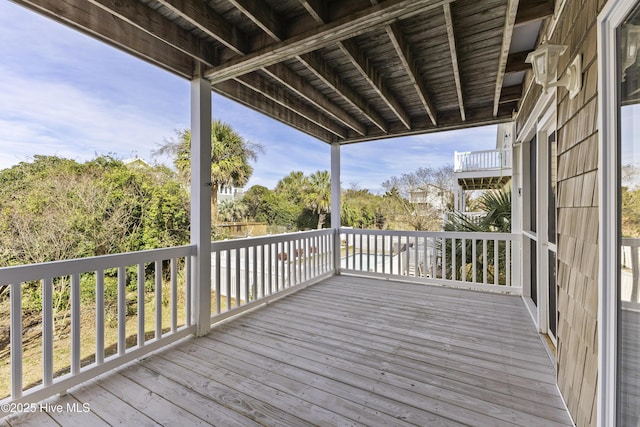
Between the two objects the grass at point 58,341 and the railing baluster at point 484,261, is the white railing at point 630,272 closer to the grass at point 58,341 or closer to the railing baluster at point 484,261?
the railing baluster at point 484,261

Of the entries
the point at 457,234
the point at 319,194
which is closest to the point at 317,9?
the point at 457,234

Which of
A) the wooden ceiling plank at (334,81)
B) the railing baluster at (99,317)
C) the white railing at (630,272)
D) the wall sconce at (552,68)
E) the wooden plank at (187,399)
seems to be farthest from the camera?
the wooden ceiling plank at (334,81)

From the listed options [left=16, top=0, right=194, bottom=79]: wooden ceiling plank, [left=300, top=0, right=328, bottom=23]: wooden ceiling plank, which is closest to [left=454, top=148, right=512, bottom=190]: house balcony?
[left=300, top=0, right=328, bottom=23]: wooden ceiling plank

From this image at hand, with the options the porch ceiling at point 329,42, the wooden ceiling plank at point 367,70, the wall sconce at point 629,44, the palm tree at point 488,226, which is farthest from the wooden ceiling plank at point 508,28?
the palm tree at point 488,226

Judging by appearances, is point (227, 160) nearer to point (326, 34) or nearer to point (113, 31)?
point (113, 31)

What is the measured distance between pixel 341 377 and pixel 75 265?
205 centimetres

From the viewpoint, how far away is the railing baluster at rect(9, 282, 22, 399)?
169 centimetres

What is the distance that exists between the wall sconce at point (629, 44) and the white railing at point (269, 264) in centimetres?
315

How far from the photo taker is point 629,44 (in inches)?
41.3

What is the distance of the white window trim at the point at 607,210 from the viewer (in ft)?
3.78

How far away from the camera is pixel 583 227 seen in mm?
1440

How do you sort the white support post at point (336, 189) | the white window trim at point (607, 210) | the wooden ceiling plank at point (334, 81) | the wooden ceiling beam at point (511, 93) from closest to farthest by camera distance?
1. the white window trim at point (607, 210)
2. the wooden ceiling plank at point (334, 81)
3. the wooden ceiling beam at point (511, 93)
4. the white support post at point (336, 189)

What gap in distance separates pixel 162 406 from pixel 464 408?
1877 mm

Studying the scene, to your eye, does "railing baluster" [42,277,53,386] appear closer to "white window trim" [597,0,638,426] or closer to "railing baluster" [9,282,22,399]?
"railing baluster" [9,282,22,399]
